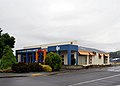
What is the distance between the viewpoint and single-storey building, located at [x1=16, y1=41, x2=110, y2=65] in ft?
147

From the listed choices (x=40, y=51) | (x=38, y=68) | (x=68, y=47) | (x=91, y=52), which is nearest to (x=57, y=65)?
(x=38, y=68)

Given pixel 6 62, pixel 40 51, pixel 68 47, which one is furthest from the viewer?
pixel 40 51

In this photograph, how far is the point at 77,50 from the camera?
45594mm

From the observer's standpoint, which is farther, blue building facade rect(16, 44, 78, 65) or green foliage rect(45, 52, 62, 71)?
blue building facade rect(16, 44, 78, 65)

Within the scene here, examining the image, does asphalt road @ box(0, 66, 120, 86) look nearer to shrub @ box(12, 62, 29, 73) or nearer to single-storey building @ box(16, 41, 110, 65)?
shrub @ box(12, 62, 29, 73)

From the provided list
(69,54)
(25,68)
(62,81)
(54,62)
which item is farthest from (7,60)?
(62,81)

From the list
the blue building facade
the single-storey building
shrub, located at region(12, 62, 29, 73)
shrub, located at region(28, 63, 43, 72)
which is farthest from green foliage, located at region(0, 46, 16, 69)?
the blue building facade

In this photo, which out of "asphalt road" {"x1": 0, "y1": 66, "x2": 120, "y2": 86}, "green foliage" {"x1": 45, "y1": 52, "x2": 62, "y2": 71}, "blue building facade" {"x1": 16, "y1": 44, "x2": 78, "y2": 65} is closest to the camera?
"asphalt road" {"x1": 0, "y1": 66, "x2": 120, "y2": 86}

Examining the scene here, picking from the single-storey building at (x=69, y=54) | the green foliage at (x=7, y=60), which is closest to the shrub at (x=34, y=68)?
the green foliage at (x=7, y=60)

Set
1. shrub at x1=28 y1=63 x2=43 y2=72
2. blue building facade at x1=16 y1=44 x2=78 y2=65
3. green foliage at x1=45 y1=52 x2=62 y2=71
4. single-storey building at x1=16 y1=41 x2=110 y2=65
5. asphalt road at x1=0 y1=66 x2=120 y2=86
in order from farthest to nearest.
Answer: single-storey building at x1=16 y1=41 x2=110 y2=65, blue building facade at x1=16 y1=44 x2=78 y2=65, green foliage at x1=45 y1=52 x2=62 y2=71, shrub at x1=28 y1=63 x2=43 y2=72, asphalt road at x1=0 y1=66 x2=120 y2=86

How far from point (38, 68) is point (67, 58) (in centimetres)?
1646

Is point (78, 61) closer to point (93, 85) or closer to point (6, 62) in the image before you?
point (6, 62)

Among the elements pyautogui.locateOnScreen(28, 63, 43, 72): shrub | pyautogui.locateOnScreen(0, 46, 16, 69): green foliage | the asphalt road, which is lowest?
the asphalt road

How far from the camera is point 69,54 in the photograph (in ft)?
144
